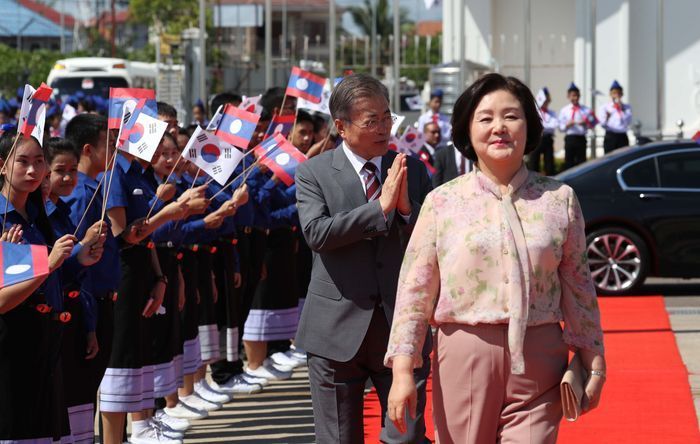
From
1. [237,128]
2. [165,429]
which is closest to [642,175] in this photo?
[237,128]

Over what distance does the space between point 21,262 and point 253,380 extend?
209 inches

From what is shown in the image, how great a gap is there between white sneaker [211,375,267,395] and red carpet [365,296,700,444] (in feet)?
3.26

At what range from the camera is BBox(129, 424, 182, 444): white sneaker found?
332 inches

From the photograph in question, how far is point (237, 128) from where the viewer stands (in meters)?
8.93

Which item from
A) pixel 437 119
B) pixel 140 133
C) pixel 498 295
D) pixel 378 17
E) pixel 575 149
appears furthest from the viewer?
pixel 378 17

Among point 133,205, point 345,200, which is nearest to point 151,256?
point 133,205

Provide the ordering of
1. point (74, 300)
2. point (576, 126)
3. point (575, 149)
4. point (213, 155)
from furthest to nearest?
point (575, 149) < point (576, 126) < point (213, 155) < point (74, 300)

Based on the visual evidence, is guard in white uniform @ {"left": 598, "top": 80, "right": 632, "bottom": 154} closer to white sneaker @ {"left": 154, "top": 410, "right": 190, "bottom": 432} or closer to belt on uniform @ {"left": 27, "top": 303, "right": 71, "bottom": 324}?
white sneaker @ {"left": 154, "top": 410, "right": 190, "bottom": 432}

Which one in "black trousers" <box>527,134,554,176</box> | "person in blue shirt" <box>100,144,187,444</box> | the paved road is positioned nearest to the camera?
"person in blue shirt" <box>100,144,187,444</box>

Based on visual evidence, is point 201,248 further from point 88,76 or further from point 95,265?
point 88,76

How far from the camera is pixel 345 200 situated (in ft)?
19.3

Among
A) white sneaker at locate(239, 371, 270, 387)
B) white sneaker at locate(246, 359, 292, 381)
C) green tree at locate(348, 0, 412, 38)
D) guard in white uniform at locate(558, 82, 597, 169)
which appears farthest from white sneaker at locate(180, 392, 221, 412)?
green tree at locate(348, 0, 412, 38)

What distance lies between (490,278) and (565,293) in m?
0.27

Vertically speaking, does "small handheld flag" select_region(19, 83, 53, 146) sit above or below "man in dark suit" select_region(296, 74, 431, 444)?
above
